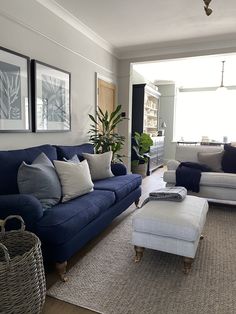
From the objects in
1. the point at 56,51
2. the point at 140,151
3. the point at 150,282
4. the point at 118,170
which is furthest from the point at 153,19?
the point at 150,282

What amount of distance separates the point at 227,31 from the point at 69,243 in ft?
13.4

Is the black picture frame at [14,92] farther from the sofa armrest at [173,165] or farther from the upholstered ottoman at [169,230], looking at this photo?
the sofa armrest at [173,165]

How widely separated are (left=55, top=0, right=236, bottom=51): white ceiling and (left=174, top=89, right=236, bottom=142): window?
3.94m

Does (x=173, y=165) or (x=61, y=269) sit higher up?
(x=173, y=165)

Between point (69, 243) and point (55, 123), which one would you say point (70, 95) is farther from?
point (69, 243)

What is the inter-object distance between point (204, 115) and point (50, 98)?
625cm

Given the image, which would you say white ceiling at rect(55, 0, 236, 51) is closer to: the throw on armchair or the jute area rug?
the throw on armchair

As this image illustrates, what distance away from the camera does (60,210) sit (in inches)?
76.1

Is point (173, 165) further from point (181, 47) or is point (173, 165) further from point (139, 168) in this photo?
point (181, 47)

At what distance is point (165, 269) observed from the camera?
2027mm

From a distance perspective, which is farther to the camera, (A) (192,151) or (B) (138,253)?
(A) (192,151)

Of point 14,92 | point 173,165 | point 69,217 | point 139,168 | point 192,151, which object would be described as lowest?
point 139,168

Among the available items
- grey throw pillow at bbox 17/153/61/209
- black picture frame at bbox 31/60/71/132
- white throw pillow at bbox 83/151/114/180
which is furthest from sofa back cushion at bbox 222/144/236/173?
grey throw pillow at bbox 17/153/61/209

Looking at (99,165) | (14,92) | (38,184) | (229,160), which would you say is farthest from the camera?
→ (229,160)
